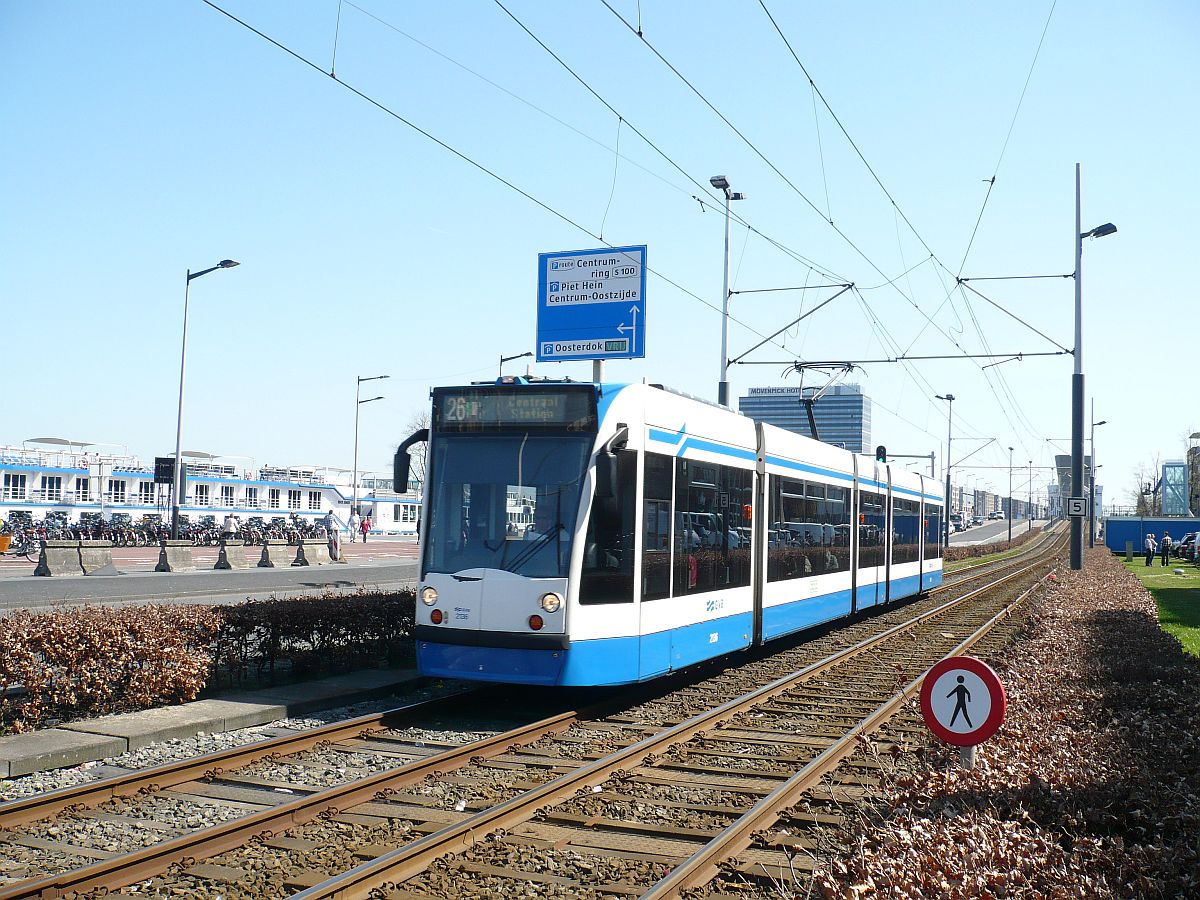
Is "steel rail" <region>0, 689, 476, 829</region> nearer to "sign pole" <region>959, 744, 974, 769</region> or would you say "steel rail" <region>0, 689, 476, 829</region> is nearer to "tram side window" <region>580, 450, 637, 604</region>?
"tram side window" <region>580, 450, 637, 604</region>

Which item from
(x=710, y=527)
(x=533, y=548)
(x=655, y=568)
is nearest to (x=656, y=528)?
(x=655, y=568)

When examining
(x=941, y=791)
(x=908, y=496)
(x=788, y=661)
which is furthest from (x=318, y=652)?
(x=908, y=496)

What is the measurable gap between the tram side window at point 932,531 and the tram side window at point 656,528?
1817cm

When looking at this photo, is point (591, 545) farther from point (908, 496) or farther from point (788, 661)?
point (908, 496)

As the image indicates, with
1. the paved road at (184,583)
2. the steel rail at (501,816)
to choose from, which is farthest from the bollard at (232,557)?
the steel rail at (501,816)

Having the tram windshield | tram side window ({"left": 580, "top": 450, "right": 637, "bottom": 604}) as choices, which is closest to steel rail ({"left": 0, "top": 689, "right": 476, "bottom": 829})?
the tram windshield

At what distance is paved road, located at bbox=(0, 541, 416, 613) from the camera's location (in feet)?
74.8

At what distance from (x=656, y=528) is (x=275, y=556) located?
28.9 metres

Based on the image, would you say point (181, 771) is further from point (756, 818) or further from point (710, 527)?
point (710, 527)

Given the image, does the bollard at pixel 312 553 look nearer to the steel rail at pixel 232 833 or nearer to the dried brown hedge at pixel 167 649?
the dried brown hedge at pixel 167 649

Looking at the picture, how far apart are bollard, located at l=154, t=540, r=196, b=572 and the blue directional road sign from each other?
1729cm

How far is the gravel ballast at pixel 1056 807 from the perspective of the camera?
4974mm

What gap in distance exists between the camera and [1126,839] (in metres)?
6.08

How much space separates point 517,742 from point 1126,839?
5.05 metres
